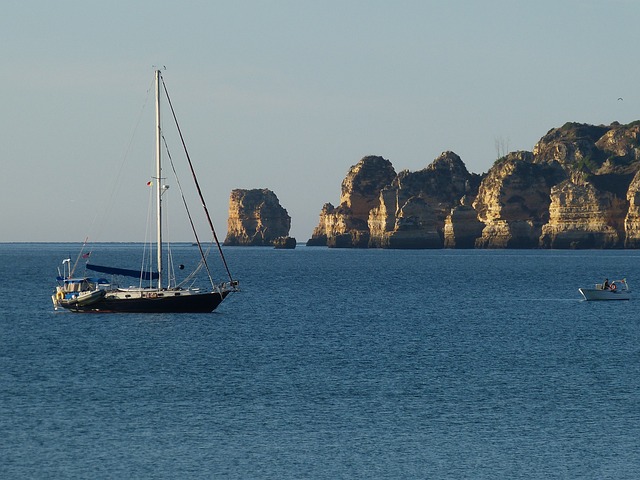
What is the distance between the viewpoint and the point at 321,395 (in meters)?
47.7

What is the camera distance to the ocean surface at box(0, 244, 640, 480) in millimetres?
35469

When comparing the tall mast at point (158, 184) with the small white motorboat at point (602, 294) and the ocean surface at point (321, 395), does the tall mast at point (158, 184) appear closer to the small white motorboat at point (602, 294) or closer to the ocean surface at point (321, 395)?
the ocean surface at point (321, 395)

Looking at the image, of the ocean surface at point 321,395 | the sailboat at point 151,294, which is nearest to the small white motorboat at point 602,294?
the ocean surface at point 321,395

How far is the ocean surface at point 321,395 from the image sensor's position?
1396 inches

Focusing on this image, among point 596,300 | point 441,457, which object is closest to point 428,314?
point 596,300

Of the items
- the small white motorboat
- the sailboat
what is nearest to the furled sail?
the sailboat

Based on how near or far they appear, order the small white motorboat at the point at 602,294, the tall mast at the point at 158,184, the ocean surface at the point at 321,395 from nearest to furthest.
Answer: the ocean surface at the point at 321,395 → the tall mast at the point at 158,184 → the small white motorboat at the point at 602,294

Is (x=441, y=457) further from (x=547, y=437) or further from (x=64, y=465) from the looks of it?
(x=64, y=465)

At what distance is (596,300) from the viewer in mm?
104875

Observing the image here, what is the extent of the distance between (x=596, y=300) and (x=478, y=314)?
1735 centimetres

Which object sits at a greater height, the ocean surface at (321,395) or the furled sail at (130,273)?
the furled sail at (130,273)

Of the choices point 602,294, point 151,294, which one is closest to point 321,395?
point 151,294

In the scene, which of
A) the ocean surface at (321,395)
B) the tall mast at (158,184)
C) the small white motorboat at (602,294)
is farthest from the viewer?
the small white motorboat at (602,294)

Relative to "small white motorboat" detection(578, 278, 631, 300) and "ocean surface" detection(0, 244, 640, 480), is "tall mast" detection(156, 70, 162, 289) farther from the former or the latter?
"small white motorboat" detection(578, 278, 631, 300)
